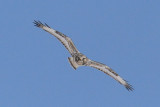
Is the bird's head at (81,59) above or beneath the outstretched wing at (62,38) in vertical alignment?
beneath

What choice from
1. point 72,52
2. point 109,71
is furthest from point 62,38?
point 109,71

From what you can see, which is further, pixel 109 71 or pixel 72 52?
pixel 109 71

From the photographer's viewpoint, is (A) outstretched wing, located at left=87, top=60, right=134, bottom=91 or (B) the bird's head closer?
(B) the bird's head

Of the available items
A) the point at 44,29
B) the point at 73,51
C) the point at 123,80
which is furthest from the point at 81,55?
the point at 123,80

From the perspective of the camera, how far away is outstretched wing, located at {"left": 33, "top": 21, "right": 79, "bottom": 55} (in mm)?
47062

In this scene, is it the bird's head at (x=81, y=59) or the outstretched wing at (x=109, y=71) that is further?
the outstretched wing at (x=109, y=71)

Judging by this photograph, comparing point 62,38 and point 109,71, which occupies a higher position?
point 62,38

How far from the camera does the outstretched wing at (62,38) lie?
4706 centimetres

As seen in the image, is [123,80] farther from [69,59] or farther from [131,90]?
[69,59]

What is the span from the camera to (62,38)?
47.3 metres

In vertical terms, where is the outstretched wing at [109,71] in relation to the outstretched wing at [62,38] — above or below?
Answer: below

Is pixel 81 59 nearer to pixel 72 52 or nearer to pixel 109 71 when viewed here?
pixel 72 52

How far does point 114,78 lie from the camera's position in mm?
51375

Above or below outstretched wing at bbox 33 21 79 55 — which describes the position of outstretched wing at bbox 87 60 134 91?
below
